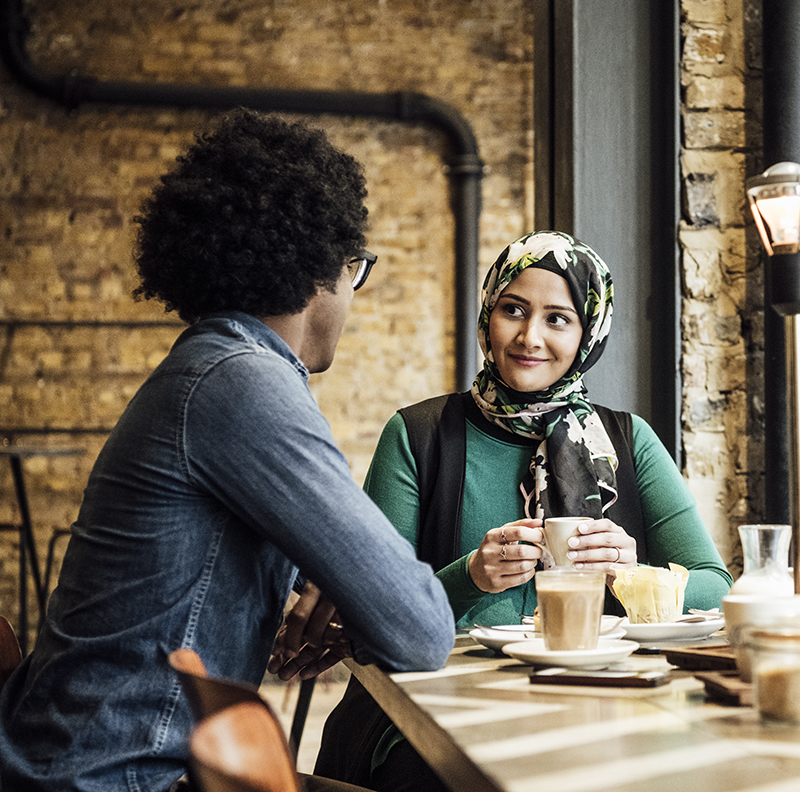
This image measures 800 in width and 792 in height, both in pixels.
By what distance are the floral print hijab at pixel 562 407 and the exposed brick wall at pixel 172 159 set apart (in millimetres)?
3361

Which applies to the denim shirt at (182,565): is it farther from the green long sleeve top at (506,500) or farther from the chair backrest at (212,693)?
the green long sleeve top at (506,500)

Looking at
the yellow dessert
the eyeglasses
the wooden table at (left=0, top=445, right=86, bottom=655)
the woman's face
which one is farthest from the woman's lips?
the wooden table at (left=0, top=445, right=86, bottom=655)

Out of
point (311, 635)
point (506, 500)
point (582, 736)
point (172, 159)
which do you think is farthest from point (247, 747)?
point (172, 159)

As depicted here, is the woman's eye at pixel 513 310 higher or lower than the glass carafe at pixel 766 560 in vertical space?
higher

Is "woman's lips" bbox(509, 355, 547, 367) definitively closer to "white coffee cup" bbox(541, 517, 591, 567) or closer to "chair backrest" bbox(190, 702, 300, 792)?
"white coffee cup" bbox(541, 517, 591, 567)

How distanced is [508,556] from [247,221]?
2.21 feet

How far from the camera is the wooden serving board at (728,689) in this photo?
102cm

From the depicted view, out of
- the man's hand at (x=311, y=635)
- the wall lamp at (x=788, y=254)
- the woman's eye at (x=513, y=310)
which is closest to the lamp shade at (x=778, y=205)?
the wall lamp at (x=788, y=254)

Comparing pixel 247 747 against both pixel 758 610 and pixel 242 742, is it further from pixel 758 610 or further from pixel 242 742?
pixel 758 610

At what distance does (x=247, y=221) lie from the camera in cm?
132

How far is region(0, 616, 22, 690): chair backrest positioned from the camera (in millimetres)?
1303

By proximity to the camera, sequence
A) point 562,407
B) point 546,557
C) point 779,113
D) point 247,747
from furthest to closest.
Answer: point 779,113, point 562,407, point 546,557, point 247,747

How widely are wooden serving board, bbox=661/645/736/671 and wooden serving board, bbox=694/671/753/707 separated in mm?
109

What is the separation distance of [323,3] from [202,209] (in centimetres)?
463
